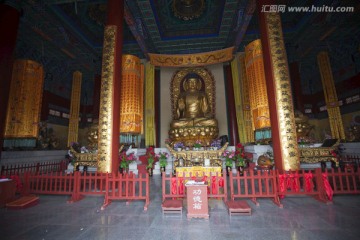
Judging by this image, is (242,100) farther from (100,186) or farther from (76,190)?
(76,190)

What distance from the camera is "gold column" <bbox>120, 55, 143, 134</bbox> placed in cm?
958

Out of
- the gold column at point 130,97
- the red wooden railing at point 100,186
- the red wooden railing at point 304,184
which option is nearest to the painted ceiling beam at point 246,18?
the gold column at point 130,97

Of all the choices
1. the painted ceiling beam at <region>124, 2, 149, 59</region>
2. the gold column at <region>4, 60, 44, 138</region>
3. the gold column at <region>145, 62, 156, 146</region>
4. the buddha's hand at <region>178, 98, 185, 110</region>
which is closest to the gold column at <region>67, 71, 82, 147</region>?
the gold column at <region>4, 60, 44, 138</region>

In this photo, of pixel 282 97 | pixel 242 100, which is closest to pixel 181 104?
pixel 242 100

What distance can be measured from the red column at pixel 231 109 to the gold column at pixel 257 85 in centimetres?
217

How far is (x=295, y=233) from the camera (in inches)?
100

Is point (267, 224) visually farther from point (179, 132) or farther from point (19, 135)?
point (19, 135)

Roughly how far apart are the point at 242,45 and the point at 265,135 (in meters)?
6.60

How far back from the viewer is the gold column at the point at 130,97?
9580mm

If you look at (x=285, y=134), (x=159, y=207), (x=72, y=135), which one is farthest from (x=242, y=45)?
(x=72, y=135)

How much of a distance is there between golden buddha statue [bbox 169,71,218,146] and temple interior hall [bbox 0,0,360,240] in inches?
2.7

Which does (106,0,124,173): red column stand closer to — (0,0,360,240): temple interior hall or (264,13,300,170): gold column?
(0,0,360,240): temple interior hall

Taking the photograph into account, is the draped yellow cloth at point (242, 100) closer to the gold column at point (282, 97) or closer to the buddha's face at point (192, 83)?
the buddha's face at point (192, 83)

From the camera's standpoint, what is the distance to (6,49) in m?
5.67
